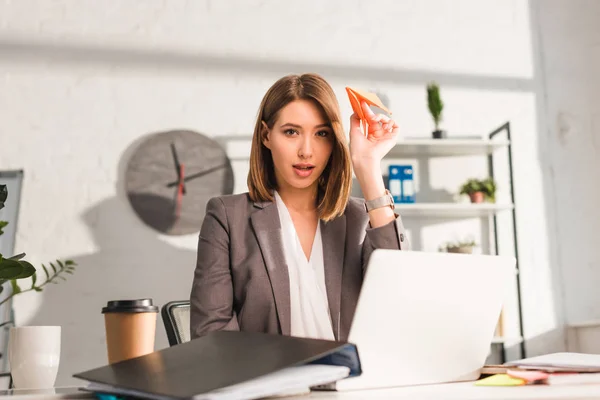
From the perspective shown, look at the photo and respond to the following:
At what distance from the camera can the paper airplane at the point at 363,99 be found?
4.06 ft

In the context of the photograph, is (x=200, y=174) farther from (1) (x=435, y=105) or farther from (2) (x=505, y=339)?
(2) (x=505, y=339)

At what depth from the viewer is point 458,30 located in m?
3.59

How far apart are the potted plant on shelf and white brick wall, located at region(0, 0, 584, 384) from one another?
16 cm

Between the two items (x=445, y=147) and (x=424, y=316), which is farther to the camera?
(x=445, y=147)

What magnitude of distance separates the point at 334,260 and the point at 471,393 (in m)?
0.83

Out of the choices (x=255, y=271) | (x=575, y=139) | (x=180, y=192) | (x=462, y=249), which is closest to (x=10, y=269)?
(x=255, y=271)

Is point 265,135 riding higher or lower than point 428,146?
lower

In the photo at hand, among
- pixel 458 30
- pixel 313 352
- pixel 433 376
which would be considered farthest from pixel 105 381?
pixel 458 30

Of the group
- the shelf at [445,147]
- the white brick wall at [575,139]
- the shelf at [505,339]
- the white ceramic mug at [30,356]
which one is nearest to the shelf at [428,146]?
the shelf at [445,147]

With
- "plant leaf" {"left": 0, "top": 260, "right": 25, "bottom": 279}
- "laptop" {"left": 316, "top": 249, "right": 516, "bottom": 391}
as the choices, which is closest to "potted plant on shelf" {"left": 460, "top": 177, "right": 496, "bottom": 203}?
"laptop" {"left": 316, "top": 249, "right": 516, "bottom": 391}

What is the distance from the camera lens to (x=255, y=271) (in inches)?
58.5

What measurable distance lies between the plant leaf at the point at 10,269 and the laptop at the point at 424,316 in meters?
0.54

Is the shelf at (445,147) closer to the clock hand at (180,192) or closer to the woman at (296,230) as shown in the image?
the clock hand at (180,192)

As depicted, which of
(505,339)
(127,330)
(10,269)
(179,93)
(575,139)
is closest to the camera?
(10,269)
